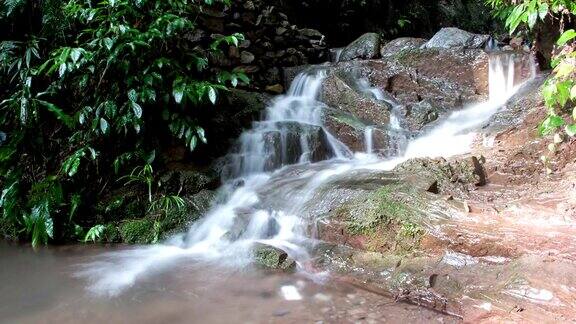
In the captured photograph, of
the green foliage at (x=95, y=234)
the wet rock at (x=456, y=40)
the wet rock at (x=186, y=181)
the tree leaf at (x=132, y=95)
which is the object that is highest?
the wet rock at (x=456, y=40)

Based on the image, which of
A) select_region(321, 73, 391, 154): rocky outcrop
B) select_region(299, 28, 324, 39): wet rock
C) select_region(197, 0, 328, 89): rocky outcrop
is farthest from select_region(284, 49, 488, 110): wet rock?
select_region(299, 28, 324, 39): wet rock

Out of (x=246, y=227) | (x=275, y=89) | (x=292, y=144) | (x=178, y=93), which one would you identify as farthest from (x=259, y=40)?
(x=246, y=227)

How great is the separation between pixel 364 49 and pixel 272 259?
246 inches

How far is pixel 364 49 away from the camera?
8523 millimetres

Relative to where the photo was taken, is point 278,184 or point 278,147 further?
point 278,147

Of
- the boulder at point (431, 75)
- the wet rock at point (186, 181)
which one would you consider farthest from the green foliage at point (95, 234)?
the boulder at point (431, 75)

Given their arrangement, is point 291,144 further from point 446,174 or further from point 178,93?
point 446,174

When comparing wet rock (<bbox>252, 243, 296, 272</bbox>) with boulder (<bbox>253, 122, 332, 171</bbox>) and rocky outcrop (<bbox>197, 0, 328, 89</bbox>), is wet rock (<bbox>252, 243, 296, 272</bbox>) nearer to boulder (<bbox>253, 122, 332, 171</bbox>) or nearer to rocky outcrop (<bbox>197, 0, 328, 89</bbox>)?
boulder (<bbox>253, 122, 332, 171</bbox>)

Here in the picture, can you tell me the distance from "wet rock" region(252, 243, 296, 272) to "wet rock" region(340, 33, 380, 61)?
592 cm

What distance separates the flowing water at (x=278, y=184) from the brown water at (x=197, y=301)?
52 millimetres

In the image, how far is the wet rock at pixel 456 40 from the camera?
25.5ft

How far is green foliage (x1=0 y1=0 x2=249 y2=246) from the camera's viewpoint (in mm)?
4340

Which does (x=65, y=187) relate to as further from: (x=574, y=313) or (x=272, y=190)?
(x=574, y=313)

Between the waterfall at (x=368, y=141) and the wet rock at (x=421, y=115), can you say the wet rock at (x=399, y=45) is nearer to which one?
the wet rock at (x=421, y=115)
